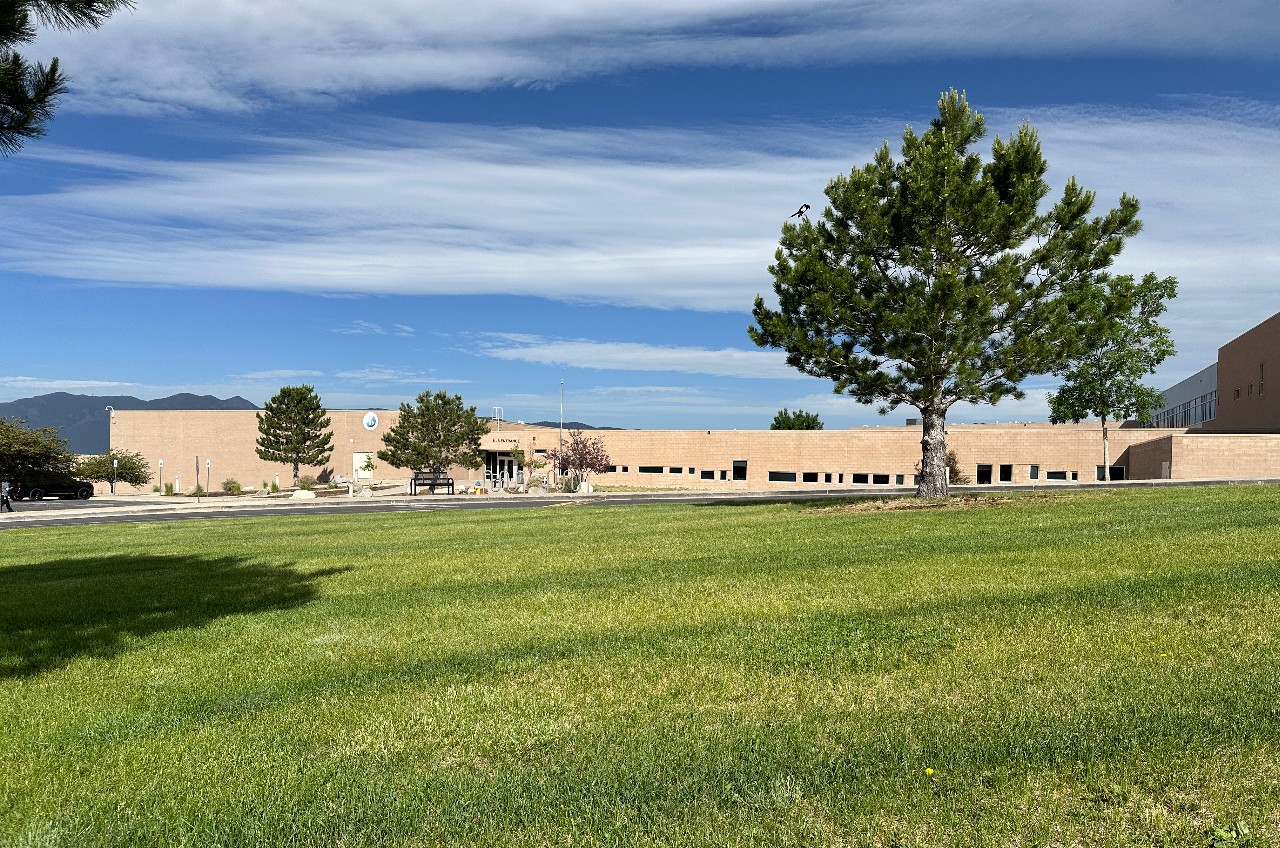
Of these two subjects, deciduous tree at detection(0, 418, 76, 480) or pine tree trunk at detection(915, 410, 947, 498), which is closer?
pine tree trunk at detection(915, 410, 947, 498)

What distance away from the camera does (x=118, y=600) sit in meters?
13.2

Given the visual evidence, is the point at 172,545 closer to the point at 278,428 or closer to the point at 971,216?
the point at 971,216

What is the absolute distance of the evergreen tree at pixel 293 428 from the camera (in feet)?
249

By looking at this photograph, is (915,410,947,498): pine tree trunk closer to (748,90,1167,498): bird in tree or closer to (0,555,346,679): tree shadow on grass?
(748,90,1167,498): bird in tree

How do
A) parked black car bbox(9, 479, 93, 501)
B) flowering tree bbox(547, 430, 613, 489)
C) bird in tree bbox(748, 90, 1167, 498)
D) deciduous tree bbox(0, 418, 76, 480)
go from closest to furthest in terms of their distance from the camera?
bird in tree bbox(748, 90, 1167, 498), deciduous tree bbox(0, 418, 76, 480), parked black car bbox(9, 479, 93, 501), flowering tree bbox(547, 430, 613, 489)

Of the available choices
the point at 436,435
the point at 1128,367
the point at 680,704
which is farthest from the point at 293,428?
the point at 680,704

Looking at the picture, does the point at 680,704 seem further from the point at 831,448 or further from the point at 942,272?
the point at 831,448

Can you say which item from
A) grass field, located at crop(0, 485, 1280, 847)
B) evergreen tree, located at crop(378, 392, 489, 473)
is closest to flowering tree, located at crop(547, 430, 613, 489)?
evergreen tree, located at crop(378, 392, 489, 473)

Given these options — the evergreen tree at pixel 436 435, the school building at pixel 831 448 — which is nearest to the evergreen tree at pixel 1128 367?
the school building at pixel 831 448

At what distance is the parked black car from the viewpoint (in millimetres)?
65812

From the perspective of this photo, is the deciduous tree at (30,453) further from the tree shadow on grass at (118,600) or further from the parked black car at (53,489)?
the tree shadow on grass at (118,600)

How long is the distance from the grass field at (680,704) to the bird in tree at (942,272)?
10.3 metres

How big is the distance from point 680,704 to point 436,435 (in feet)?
224

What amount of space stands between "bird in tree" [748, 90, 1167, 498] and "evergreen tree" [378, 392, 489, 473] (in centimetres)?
5079
